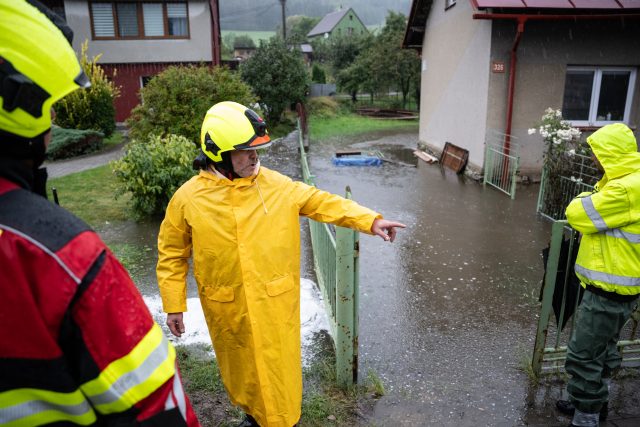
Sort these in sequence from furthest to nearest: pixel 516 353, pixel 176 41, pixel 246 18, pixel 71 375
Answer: pixel 246 18, pixel 176 41, pixel 516 353, pixel 71 375

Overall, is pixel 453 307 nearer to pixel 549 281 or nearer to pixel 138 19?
pixel 549 281

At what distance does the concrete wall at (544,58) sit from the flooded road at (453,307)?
71.5 inches

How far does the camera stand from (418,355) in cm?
398

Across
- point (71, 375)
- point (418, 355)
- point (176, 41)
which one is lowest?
point (418, 355)

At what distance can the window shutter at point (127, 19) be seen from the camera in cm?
1893

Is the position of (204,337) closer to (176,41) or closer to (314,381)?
(314,381)

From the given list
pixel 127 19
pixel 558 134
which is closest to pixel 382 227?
pixel 558 134

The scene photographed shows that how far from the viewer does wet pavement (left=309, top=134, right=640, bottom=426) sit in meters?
3.31

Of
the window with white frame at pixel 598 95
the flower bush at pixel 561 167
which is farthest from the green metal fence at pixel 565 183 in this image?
the window with white frame at pixel 598 95

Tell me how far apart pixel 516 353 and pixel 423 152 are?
1132 cm

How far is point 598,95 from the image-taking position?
1042cm

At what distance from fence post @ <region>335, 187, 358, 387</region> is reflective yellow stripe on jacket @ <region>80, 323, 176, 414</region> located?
199 centimetres

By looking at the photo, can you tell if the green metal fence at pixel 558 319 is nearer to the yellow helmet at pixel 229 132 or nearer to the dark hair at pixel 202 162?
the yellow helmet at pixel 229 132

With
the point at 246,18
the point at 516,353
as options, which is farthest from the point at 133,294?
the point at 246,18
